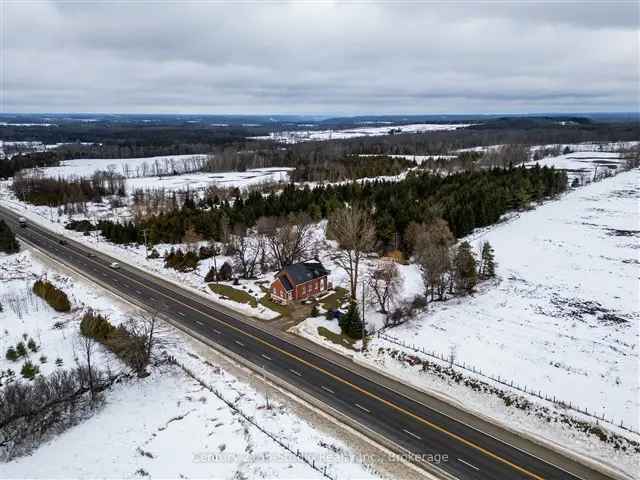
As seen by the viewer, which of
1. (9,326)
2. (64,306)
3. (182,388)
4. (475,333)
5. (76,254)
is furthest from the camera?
(76,254)

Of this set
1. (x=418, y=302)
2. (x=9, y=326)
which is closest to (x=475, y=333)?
(x=418, y=302)

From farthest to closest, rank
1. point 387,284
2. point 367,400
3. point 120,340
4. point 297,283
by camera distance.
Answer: point 297,283, point 387,284, point 120,340, point 367,400

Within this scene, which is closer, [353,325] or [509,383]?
[509,383]

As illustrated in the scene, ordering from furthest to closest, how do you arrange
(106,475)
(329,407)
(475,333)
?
(475,333) < (329,407) < (106,475)

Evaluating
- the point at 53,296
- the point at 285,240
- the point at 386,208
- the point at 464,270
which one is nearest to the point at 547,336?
the point at 464,270

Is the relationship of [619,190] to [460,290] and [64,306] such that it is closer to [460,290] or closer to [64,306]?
[460,290]

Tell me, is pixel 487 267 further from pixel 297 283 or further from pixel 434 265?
pixel 297 283

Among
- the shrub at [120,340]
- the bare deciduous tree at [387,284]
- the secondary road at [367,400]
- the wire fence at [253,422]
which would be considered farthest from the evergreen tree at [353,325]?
the shrub at [120,340]
